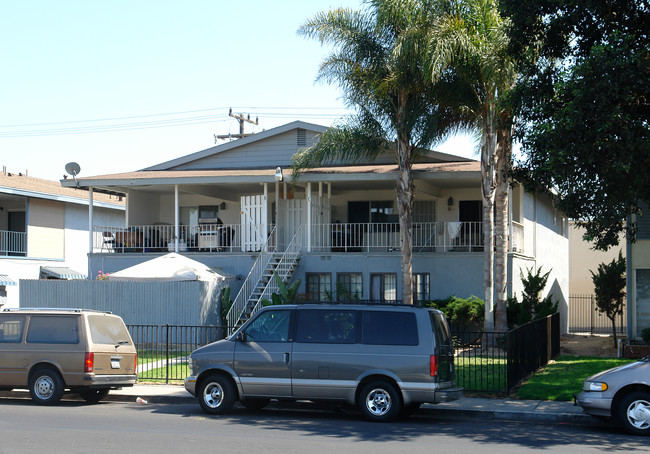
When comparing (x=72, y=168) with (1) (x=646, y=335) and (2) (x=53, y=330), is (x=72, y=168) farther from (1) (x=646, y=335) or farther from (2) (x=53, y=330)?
(1) (x=646, y=335)

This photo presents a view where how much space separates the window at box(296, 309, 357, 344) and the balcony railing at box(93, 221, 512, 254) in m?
11.5

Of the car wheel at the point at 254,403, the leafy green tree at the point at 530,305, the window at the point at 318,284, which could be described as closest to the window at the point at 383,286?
the window at the point at 318,284

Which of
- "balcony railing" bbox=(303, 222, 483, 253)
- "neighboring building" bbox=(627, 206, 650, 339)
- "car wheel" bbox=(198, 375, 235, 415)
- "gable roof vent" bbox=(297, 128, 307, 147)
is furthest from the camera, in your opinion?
"gable roof vent" bbox=(297, 128, 307, 147)

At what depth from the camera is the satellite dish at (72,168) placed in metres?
26.6

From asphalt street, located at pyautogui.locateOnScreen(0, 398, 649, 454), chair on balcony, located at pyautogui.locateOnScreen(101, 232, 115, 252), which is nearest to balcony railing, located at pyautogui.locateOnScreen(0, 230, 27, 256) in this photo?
chair on balcony, located at pyautogui.locateOnScreen(101, 232, 115, 252)

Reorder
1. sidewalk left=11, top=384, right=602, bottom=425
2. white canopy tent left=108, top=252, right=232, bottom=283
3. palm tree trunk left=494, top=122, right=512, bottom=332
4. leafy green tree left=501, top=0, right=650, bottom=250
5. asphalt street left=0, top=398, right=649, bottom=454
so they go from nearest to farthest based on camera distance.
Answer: asphalt street left=0, top=398, right=649, bottom=454 → sidewalk left=11, top=384, right=602, bottom=425 → leafy green tree left=501, top=0, right=650, bottom=250 → palm tree trunk left=494, top=122, right=512, bottom=332 → white canopy tent left=108, top=252, right=232, bottom=283

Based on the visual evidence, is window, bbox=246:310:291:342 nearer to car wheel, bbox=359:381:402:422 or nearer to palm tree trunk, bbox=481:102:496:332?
car wheel, bbox=359:381:402:422

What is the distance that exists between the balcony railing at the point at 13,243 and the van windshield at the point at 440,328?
2490 cm

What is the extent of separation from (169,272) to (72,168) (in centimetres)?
707

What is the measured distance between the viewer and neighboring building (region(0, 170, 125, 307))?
1254 inches

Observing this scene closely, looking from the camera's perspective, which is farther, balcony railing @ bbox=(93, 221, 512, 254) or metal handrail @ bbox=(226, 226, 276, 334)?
balcony railing @ bbox=(93, 221, 512, 254)

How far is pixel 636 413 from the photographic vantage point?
10688 millimetres

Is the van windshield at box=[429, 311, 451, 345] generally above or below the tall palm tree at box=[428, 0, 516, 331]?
below

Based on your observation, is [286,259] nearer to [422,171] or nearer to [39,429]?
[422,171]
